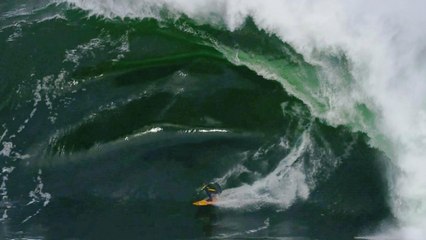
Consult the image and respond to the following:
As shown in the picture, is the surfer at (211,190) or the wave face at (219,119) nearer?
the surfer at (211,190)

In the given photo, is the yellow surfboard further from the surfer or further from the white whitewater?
the white whitewater

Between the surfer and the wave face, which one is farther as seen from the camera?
the wave face

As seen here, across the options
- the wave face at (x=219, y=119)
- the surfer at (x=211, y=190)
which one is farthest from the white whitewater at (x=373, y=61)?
the surfer at (x=211, y=190)

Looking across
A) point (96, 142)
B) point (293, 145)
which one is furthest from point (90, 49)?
point (293, 145)

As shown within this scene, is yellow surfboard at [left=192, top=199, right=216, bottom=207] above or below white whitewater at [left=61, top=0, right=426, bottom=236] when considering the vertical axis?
below

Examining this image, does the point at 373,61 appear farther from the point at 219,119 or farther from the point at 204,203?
the point at 204,203

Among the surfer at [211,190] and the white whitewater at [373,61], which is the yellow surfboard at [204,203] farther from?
the white whitewater at [373,61]

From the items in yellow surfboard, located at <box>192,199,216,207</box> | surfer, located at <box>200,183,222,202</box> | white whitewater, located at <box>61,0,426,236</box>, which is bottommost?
yellow surfboard, located at <box>192,199,216,207</box>

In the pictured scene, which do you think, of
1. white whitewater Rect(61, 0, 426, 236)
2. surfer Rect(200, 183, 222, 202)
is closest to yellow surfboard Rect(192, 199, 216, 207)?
surfer Rect(200, 183, 222, 202)

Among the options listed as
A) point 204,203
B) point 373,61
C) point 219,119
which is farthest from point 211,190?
point 373,61

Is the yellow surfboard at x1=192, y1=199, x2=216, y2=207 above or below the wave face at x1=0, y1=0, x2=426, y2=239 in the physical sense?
below
